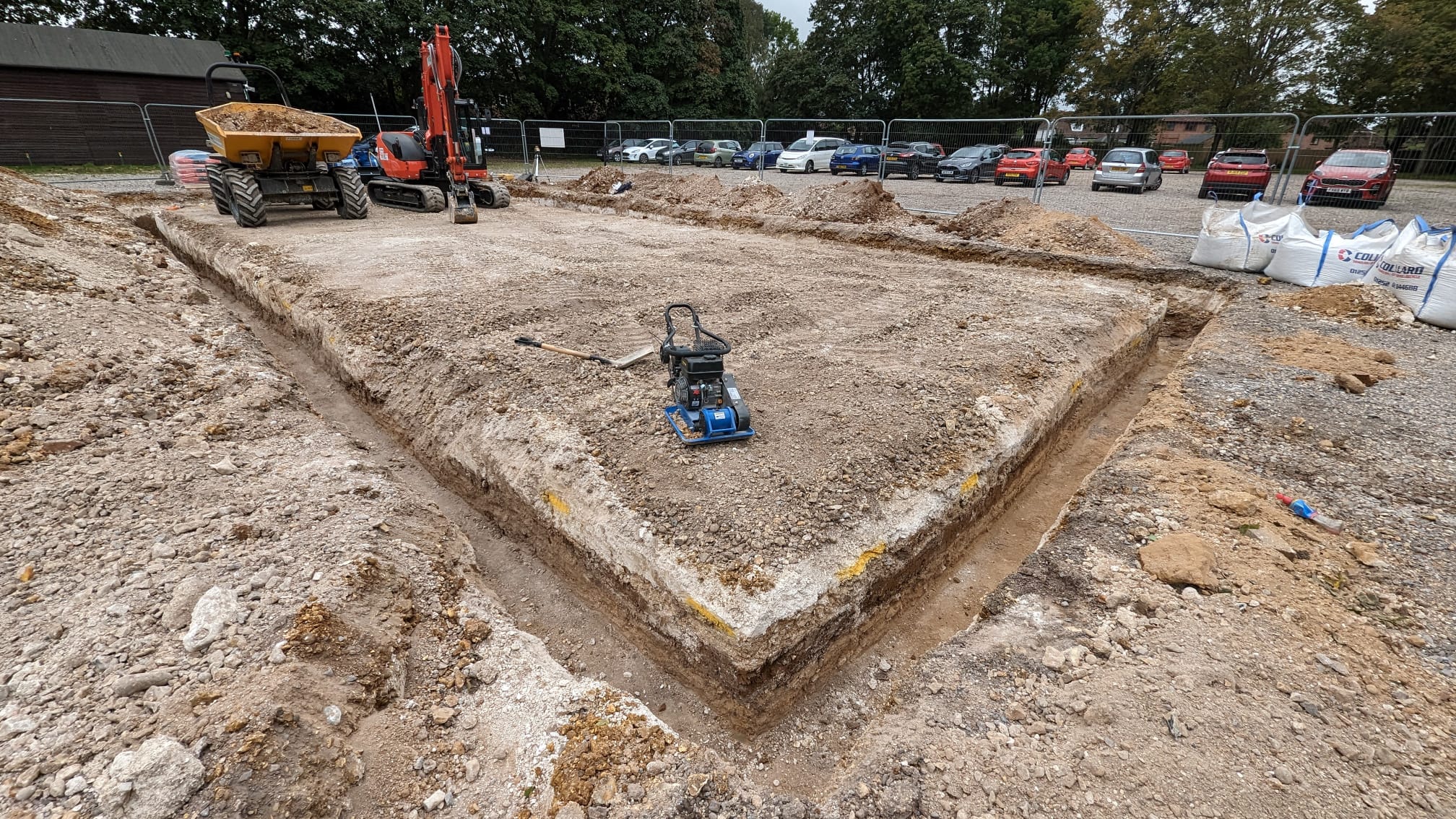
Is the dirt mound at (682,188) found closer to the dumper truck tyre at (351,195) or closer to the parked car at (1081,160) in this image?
the dumper truck tyre at (351,195)

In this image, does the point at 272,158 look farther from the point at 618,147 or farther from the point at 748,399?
the point at 618,147

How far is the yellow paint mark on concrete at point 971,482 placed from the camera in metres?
3.50

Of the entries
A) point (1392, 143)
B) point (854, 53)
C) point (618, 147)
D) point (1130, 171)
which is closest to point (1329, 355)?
point (1392, 143)

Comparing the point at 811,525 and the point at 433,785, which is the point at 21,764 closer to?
the point at 433,785

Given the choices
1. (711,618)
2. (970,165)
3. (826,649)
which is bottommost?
(826,649)

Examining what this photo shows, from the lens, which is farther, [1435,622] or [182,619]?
[1435,622]

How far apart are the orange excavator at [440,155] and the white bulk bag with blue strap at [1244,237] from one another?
11.0m

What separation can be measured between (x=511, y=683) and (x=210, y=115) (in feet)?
35.9

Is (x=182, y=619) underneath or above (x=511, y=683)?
above

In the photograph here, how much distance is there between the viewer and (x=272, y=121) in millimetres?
9328

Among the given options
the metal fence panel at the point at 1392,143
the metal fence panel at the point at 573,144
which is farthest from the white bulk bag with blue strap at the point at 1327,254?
the metal fence panel at the point at 573,144

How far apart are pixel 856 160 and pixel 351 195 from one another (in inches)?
553

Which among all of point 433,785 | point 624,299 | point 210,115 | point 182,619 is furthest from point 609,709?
point 210,115

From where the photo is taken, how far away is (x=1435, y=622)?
2.55 m
